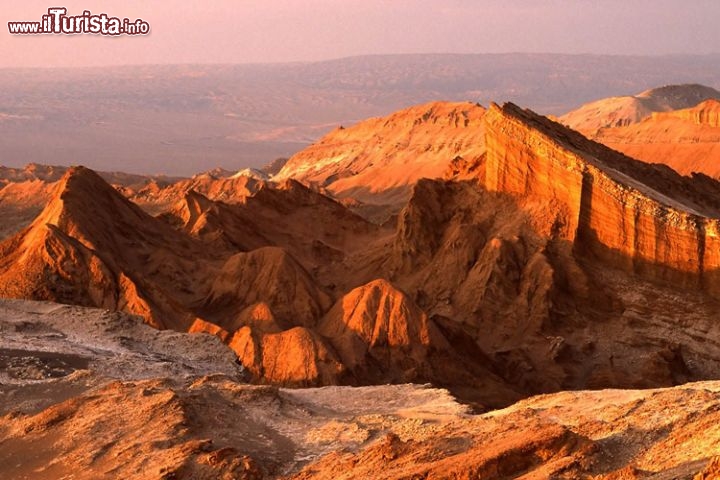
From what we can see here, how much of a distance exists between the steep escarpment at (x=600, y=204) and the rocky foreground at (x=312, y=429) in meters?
13.5

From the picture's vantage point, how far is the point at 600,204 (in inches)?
1304

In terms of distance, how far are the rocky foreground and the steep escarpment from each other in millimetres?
13503

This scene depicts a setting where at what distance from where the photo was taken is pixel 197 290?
35.8 meters

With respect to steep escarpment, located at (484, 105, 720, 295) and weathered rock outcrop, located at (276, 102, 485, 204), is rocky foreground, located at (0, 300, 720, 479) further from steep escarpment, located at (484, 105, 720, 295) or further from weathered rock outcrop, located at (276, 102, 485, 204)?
weathered rock outcrop, located at (276, 102, 485, 204)

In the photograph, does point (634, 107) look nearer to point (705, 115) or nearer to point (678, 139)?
point (705, 115)

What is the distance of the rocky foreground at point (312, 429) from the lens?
45.9ft

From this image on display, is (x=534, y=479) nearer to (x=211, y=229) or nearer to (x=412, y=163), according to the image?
(x=211, y=229)

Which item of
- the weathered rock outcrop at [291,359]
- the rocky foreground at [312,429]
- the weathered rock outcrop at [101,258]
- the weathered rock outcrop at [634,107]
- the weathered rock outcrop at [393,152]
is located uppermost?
the weathered rock outcrop at [634,107]

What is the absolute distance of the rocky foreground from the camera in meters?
14.0

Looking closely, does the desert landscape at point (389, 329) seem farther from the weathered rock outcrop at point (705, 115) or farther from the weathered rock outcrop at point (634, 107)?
the weathered rock outcrop at point (634, 107)

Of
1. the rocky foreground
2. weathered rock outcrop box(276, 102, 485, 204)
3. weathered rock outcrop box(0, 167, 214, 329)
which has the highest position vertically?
weathered rock outcrop box(276, 102, 485, 204)

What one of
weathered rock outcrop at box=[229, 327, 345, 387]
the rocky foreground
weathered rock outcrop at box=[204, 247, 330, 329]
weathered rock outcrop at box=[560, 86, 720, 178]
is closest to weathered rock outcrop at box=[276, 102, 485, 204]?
weathered rock outcrop at box=[560, 86, 720, 178]

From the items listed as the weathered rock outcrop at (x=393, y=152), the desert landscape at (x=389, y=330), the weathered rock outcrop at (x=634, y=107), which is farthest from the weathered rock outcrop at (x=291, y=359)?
the weathered rock outcrop at (x=634, y=107)

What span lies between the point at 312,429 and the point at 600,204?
58.3 ft
